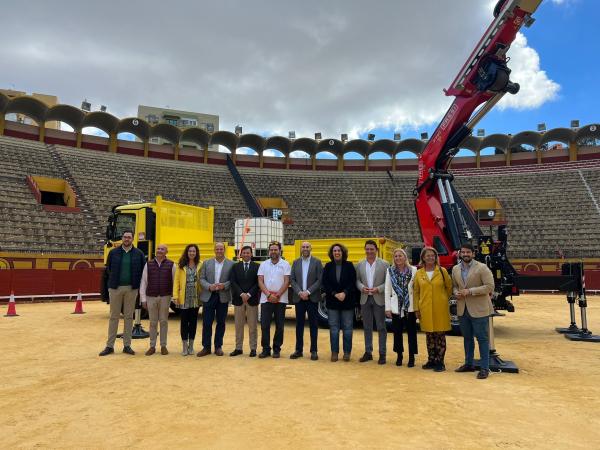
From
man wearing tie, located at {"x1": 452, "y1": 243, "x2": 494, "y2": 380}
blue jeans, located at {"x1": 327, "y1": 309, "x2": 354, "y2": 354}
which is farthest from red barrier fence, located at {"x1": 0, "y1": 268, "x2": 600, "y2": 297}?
man wearing tie, located at {"x1": 452, "y1": 243, "x2": 494, "y2": 380}

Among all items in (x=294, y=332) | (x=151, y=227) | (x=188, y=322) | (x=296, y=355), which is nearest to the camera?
(x=296, y=355)

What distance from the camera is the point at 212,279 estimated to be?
704 centimetres

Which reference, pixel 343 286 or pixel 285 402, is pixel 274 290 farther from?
pixel 285 402

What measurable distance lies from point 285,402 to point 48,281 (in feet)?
55.9

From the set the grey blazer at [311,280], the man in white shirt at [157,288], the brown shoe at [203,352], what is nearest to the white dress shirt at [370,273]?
the grey blazer at [311,280]

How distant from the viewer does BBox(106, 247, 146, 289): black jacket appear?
6.95 meters

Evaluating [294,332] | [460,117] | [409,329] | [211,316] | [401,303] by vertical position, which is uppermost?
[460,117]

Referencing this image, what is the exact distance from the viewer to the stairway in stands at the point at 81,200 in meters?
21.5

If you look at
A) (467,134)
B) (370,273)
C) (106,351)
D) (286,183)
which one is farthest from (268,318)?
(286,183)

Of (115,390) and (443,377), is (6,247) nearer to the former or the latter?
(115,390)

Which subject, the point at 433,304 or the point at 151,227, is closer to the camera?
the point at 433,304

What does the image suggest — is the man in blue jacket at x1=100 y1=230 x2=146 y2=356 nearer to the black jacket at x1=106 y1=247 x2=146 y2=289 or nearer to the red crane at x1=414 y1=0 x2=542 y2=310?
the black jacket at x1=106 y1=247 x2=146 y2=289

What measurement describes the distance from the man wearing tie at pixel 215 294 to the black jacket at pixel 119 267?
110 centimetres

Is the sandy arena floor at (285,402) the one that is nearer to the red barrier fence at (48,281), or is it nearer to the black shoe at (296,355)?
the black shoe at (296,355)
